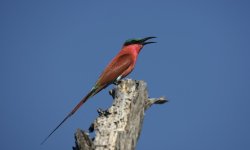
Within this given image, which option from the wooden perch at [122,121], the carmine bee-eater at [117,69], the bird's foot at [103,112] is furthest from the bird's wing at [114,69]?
the bird's foot at [103,112]

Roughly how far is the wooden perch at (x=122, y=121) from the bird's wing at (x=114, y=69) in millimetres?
1558

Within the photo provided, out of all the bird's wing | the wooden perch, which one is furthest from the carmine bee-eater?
the wooden perch

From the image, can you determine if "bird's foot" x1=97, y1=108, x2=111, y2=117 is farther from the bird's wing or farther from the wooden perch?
the bird's wing

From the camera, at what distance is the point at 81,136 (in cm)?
343

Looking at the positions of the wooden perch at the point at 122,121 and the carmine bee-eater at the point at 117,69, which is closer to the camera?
the wooden perch at the point at 122,121

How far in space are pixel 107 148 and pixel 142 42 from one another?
3797mm

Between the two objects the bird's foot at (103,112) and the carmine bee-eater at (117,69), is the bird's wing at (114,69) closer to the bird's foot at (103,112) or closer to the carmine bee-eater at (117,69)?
the carmine bee-eater at (117,69)

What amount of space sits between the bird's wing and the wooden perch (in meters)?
1.56

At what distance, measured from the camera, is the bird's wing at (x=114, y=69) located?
596 cm

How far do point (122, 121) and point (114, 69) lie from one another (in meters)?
2.36

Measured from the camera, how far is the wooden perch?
138 inches

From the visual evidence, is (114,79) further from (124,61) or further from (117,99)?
(117,99)

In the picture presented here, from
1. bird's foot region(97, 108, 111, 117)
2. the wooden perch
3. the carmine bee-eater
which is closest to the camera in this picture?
the wooden perch

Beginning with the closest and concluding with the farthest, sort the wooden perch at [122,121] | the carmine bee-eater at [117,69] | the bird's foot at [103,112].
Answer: the wooden perch at [122,121], the bird's foot at [103,112], the carmine bee-eater at [117,69]
